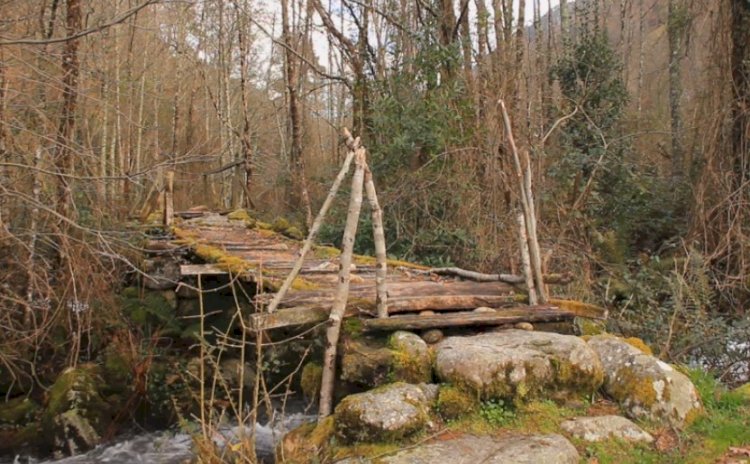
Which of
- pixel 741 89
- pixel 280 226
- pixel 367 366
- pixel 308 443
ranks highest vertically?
pixel 741 89

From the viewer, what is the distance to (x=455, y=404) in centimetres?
403

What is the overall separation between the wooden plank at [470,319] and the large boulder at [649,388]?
71 centimetres

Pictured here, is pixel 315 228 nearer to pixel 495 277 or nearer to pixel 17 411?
pixel 495 277

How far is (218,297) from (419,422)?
6395 millimetres

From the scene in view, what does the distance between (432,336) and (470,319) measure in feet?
1.19

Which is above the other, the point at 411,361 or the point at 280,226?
the point at 280,226

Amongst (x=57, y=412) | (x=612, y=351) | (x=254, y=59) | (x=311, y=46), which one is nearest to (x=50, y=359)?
(x=57, y=412)

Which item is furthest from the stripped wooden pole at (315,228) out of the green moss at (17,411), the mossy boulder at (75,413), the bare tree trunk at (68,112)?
the green moss at (17,411)

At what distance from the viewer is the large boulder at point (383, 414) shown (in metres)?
3.71

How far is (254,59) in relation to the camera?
24438 millimetres

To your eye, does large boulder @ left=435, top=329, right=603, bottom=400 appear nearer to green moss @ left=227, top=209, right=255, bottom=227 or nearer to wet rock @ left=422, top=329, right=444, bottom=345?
wet rock @ left=422, top=329, right=444, bottom=345

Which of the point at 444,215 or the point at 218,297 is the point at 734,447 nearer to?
the point at 444,215

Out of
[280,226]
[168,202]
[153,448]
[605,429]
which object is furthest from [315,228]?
[280,226]

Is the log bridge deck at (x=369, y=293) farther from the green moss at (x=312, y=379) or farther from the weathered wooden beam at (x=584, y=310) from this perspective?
the green moss at (x=312, y=379)
